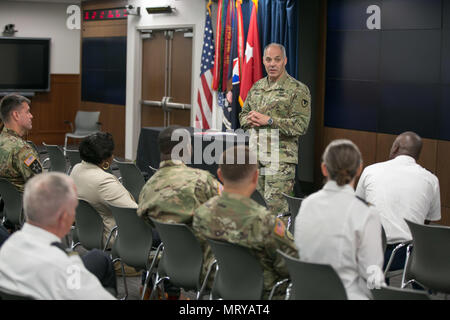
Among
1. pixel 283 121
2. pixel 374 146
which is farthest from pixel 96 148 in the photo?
pixel 374 146

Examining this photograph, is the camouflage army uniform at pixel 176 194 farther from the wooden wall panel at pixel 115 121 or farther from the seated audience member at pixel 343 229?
the wooden wall panel at pixel 115 121

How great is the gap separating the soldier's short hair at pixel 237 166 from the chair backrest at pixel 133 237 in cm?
98

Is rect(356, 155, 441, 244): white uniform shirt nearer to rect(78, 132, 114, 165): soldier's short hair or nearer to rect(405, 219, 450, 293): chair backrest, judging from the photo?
rect(405, 219, 450, 293): chair backrest

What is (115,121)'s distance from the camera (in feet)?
44.0

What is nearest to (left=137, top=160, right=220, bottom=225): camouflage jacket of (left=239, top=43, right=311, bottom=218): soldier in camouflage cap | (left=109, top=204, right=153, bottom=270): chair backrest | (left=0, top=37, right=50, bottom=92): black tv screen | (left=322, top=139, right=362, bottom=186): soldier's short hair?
(left=109, top=204, right=153, bottom=270): chair backrest

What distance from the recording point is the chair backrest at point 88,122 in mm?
13250

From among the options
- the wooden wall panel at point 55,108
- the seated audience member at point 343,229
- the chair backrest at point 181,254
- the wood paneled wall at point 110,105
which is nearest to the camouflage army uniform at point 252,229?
the seated audience member at point 343,229

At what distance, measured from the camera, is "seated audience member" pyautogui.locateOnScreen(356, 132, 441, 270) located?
13.8ft

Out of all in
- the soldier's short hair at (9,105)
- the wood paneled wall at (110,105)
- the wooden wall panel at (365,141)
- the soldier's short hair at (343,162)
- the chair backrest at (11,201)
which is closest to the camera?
the soldier's short hair at (343,162)

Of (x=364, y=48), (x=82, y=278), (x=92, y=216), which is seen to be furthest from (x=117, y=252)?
(x=364, y=48)

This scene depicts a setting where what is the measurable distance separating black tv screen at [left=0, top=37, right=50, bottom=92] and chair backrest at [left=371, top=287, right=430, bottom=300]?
508 inches

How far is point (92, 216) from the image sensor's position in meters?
4.56
